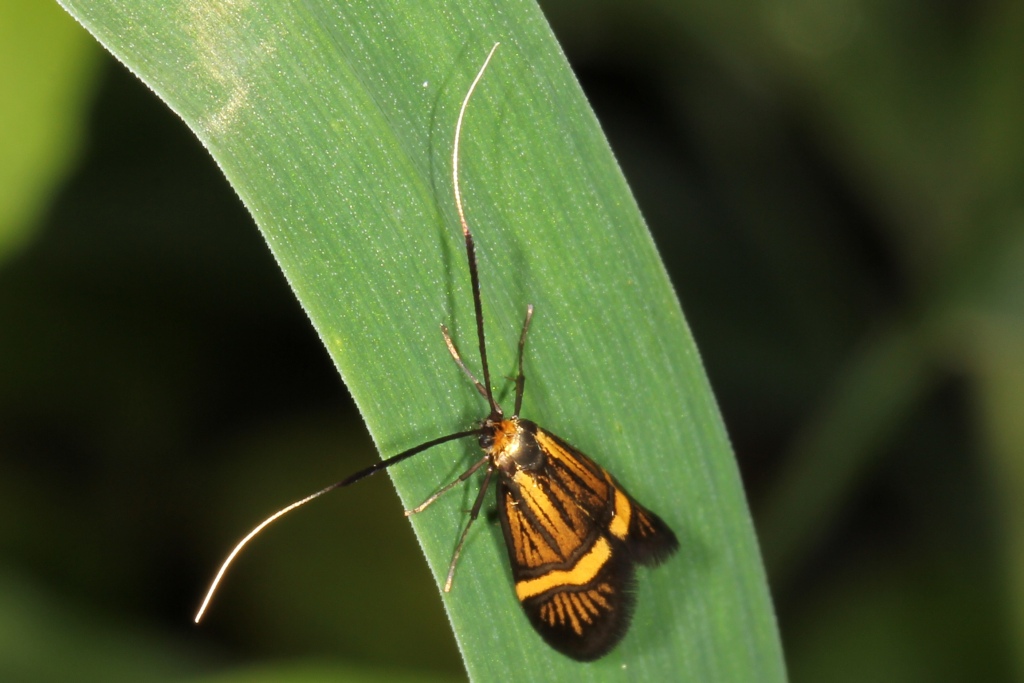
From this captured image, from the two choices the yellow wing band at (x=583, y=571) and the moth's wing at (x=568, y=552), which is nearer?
the moth's wing at (x=568, y=552)

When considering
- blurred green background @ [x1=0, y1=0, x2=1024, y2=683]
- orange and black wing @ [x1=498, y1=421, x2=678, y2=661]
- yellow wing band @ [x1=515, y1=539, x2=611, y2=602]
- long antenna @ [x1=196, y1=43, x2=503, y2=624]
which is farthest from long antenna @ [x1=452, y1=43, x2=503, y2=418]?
blurred green background @ [x1=0, y1=0, x2=1024, y2=683]

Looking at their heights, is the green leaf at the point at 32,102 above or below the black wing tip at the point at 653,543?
above

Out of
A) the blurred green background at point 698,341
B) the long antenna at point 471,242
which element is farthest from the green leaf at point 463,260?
the blurred green background at point 698,341

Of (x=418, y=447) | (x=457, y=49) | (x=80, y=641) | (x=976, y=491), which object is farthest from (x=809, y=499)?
(x=80, y=641)

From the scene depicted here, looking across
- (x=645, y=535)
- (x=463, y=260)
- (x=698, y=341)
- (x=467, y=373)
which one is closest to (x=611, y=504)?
(x=645, y=535)

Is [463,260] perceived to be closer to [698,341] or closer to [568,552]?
[568,552]

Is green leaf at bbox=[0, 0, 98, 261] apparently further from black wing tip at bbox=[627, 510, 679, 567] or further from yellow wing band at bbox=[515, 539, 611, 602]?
black wing tip at bbox=[627, 510, 679, 567]

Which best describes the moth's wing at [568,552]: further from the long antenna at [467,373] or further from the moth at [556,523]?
the long antenna at [467,373]
